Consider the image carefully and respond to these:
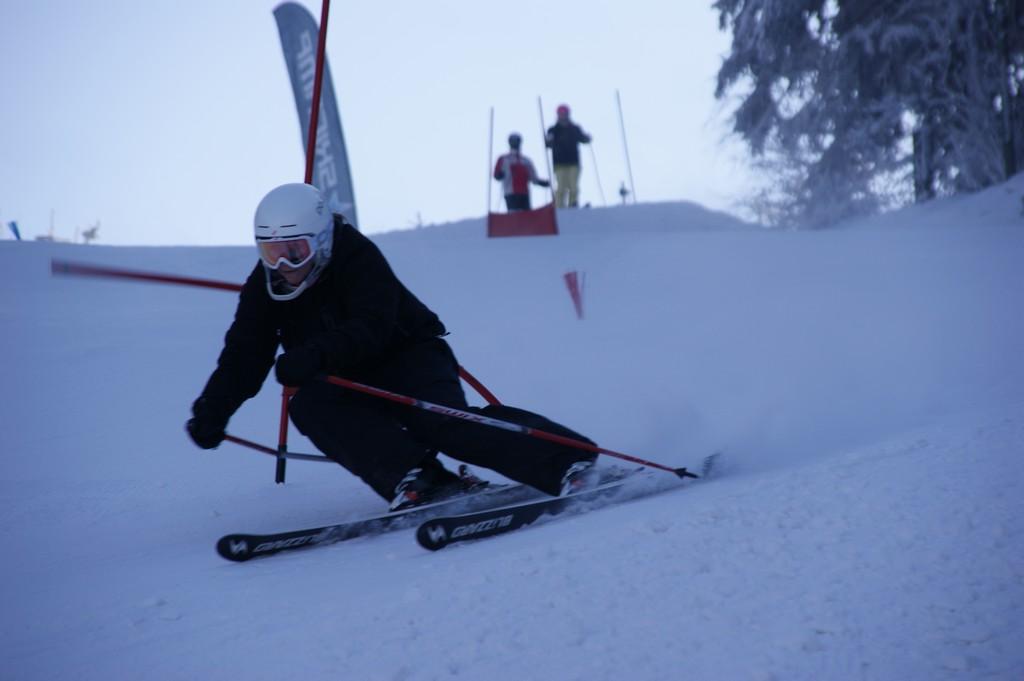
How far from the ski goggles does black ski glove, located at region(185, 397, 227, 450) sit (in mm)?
537

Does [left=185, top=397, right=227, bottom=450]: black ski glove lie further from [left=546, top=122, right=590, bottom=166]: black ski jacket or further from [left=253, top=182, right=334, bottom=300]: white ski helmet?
[left=546, top=122, right=590, bottom=166]: black ski jacket

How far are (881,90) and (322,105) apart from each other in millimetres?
9458

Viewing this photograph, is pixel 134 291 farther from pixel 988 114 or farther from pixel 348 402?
pixel 988 114

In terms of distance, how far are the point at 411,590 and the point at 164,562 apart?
3.60 ft

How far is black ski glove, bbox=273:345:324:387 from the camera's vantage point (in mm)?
2926

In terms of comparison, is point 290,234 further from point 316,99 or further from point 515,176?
point 515,176

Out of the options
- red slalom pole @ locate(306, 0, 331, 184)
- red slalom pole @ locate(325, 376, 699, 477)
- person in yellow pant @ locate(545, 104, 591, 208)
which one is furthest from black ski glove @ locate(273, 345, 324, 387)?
person in yellow pant @ locate(545, 104, 591, 208)

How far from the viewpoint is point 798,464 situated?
3.26 metres

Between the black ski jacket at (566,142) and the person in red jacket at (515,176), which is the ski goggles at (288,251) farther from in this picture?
the black ski jacket at (566,142)

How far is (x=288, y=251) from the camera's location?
317 centimetres

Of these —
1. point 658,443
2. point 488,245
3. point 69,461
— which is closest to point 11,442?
point 69,461

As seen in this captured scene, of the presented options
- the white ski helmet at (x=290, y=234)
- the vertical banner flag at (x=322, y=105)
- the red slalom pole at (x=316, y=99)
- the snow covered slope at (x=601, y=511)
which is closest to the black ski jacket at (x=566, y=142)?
the vertical banner flag at (x=322, y=105)

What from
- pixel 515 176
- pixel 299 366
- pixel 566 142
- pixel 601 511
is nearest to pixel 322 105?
pixel 515 176

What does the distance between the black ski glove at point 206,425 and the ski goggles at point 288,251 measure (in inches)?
21.1
